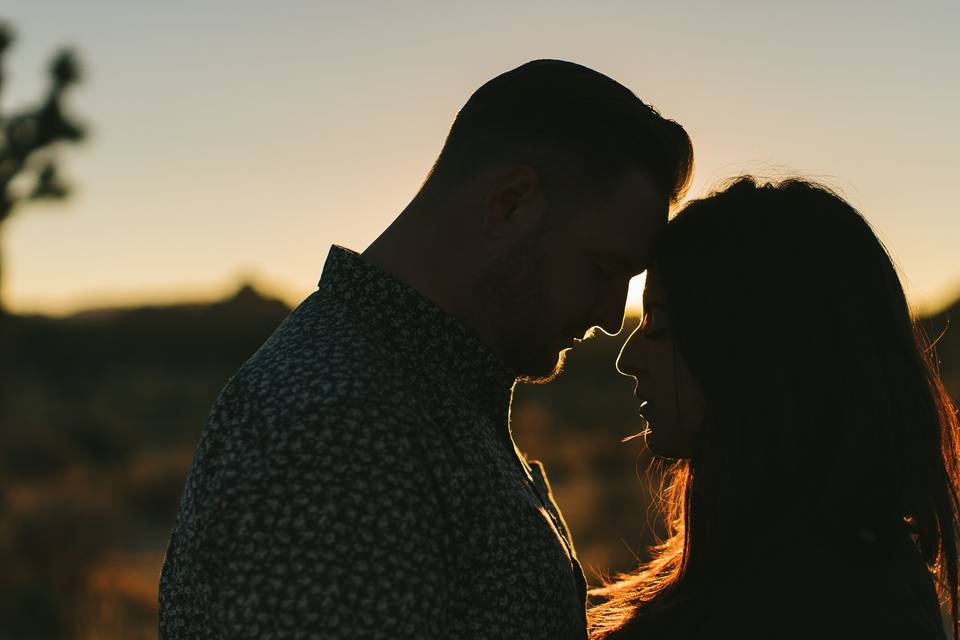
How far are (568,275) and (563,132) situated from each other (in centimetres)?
36

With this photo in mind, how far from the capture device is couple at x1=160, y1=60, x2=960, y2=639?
77.9 inches

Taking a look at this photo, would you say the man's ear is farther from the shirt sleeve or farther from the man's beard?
the shirt sleeve

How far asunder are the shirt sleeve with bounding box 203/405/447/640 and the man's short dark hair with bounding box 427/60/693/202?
950 mm

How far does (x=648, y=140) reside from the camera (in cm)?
274

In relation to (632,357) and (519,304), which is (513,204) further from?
(632,357)

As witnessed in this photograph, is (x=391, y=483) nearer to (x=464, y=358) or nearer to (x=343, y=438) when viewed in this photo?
(x=343, y=438)

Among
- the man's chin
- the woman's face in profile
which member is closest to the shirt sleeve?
the man's chin

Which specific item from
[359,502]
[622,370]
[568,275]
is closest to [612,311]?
[568,275]

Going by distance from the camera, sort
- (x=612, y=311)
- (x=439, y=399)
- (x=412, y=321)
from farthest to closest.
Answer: (x=612, y=311) < (x=412, y=321) < (x=439, y=399)

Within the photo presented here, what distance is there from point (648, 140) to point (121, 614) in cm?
987

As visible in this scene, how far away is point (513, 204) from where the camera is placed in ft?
8.43

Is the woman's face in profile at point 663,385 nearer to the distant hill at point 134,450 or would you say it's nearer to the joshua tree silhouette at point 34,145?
the distant hill at point 134,450

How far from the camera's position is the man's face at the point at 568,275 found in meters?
2.56

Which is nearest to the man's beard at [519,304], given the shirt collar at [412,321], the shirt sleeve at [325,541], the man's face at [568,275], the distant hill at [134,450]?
the man's face at [568,275]
